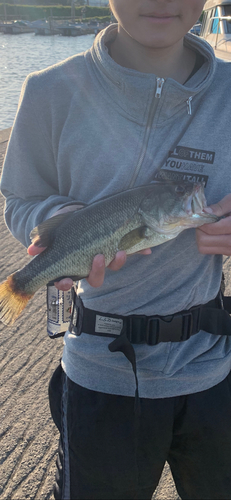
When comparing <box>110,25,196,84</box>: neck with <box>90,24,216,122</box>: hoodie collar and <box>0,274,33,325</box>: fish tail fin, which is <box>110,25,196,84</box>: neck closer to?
<box>90,24,216,122</box>: hoodie collar

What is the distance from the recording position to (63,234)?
190 cm

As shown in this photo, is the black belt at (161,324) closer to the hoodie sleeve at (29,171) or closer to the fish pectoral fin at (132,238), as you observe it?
the fish pectoral fin at (132,238)

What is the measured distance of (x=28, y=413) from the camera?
3.10 meters

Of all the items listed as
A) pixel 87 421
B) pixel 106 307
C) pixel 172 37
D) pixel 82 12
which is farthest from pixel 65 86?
pixel 82 12

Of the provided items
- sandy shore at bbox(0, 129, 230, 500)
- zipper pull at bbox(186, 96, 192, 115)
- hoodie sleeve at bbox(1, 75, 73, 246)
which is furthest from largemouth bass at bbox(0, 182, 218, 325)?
sandy shore at bbox(0, 129, 230, 500)

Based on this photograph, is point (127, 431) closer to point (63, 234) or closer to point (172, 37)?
point (63, 234)

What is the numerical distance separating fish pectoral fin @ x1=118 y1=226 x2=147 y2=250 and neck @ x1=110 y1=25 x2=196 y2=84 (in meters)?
0.77

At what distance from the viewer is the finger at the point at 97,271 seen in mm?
1722

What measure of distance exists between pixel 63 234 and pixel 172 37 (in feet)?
3.30

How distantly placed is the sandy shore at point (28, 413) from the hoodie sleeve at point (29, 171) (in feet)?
5.44

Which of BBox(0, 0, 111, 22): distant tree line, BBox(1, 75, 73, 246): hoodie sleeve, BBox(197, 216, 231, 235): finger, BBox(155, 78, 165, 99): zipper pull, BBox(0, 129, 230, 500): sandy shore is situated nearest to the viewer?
BBox(197, 216, 231, 235): finger

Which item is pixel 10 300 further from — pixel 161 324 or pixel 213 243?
pixel 213 243

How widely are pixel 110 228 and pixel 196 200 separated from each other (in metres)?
0.43

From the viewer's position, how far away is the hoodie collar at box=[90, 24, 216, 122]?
178 cm
